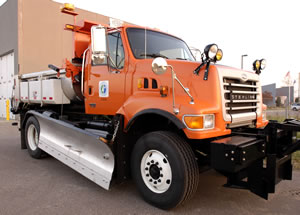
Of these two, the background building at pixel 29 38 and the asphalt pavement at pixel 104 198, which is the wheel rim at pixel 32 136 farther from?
the background building at pixel 29 38

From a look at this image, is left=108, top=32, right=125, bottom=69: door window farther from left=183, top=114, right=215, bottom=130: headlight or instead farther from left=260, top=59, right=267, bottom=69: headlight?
left=260, top=59, right=267, bottom=69: headlight

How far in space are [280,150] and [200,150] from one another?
41.6 inches

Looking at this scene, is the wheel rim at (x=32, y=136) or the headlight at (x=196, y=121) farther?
the wheel rim at (x=32, y=136)

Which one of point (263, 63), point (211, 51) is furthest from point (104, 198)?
point (263, 63)

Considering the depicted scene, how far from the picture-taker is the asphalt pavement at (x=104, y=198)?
10.7ft

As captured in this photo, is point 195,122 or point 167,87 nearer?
point 195,122

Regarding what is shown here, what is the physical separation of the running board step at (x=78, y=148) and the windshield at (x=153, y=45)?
1538 millimetres

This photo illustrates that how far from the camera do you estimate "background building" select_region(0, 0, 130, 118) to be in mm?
14516

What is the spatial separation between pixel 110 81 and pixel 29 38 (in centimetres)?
1298

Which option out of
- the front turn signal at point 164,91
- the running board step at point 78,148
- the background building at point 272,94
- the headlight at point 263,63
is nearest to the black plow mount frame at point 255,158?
the front turn signal at point 164,91

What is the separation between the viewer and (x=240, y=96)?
11.4 ft

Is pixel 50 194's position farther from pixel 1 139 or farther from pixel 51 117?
pixel 1 139

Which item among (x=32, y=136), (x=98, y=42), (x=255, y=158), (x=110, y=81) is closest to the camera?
(x=255, y=158)

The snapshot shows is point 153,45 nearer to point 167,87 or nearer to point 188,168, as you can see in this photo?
point 167,87
